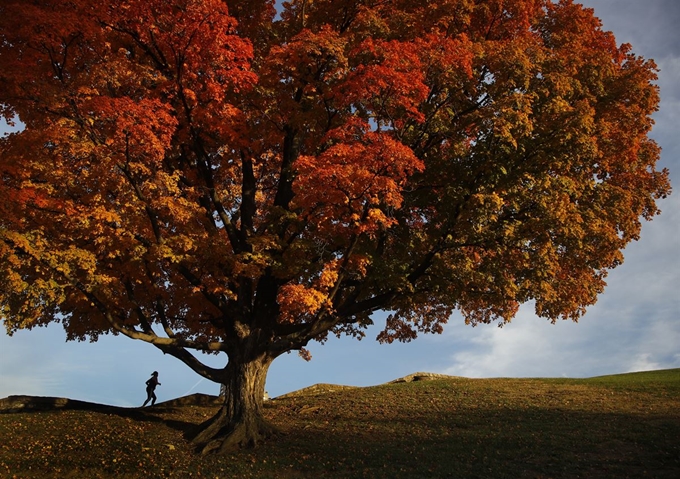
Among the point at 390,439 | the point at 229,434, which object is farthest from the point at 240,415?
the point at 390,439

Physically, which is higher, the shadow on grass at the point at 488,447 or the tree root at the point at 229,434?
the tree root at the point at 229,434

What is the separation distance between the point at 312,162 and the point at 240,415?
9.10 meters

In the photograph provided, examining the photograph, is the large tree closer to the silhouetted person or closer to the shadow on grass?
the shadow on grass

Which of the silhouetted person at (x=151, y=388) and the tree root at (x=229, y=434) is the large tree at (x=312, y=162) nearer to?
the tree root at (x=229, y=434)

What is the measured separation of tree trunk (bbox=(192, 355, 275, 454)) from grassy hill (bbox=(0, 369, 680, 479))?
547 mm

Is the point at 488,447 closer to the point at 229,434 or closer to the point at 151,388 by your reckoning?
the point at 229,434

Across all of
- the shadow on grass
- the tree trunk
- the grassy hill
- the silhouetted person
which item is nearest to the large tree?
the tree trunk

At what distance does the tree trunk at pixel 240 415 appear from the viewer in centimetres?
1704

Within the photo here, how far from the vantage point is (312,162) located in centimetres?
1440

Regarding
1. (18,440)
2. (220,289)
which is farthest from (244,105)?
(18,440)

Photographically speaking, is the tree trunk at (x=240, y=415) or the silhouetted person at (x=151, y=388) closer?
the tree trunk at (x=240, y=415)

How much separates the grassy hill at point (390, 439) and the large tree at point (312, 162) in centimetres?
215

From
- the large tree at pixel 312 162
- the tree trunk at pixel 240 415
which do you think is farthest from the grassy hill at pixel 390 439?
the large tree at pixel 312 162

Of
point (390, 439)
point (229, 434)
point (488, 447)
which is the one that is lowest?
point (488, 447)
